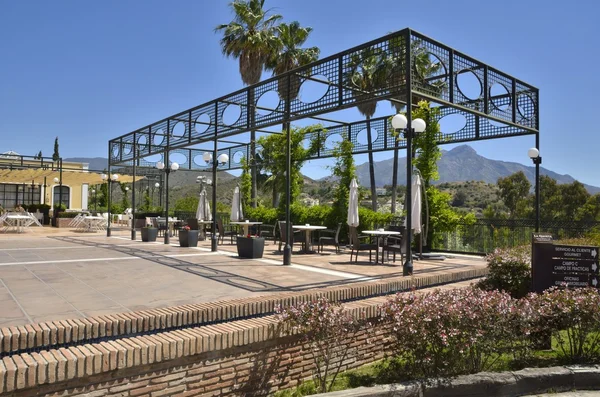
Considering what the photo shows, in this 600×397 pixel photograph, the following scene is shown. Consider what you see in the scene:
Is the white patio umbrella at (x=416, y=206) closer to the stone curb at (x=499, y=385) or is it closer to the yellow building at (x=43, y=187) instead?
the stone curb at (x=499, y=385)

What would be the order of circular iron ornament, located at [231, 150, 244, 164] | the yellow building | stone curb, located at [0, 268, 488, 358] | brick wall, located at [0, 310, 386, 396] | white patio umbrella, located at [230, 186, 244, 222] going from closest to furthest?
brick wall, located at [0, 310, 386, 396] → stone curb, located at [0, 268, 488, 358] → white patio umbrella, located at [230, 186, 244, 222] → circular iron ornament, located at [231, 150, 244, 164] → the yellow building

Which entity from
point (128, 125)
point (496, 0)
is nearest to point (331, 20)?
point (496, 0)

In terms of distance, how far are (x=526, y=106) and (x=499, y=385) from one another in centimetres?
803

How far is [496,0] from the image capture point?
1117 cm

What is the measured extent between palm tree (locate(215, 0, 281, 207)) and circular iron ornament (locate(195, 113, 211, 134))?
9950 mm

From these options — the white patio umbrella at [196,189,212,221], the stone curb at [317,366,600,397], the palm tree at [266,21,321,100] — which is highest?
the palm tree at [266,21,321,100]

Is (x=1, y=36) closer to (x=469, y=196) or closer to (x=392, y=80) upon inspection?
(x=392, y=80)

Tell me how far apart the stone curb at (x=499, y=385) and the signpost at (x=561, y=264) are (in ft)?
3.57

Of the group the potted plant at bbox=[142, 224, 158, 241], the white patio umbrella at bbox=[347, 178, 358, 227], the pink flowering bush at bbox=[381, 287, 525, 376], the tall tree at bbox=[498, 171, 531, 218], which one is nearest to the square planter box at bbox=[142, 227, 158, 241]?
the potted plant at bbox=[142, 224, 158, 241]

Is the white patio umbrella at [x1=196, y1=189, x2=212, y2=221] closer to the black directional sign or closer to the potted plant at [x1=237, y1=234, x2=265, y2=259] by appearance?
the potted plant at [x1=237, y1=234, x2=265, y2=259]

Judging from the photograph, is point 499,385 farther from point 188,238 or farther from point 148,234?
point 148,234

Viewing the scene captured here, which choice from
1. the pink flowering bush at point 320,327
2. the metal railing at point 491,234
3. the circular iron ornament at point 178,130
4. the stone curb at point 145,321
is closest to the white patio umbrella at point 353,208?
the metal railing at point 491,234

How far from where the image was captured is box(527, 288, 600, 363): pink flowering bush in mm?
3840

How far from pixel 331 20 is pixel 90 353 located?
12.8 metres
